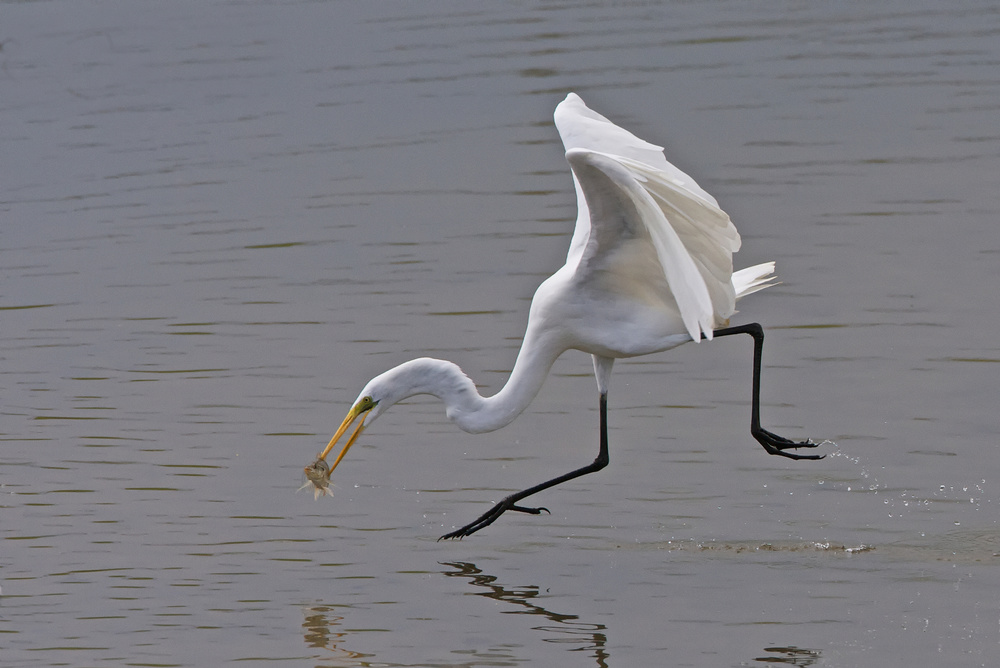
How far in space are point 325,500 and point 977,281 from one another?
4581 mm

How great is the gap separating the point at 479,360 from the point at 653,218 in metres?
3.89

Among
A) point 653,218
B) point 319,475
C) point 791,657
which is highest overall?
point 653,218

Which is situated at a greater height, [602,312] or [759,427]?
[602,312]

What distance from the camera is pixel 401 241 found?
42.2 ft

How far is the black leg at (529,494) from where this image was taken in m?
7.74

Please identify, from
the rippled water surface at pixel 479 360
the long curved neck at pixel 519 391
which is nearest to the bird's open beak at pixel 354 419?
the long curved neck at pixel 519 391

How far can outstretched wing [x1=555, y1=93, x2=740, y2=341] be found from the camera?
6.25m

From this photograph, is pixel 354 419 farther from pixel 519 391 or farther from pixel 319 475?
pixel 519 391

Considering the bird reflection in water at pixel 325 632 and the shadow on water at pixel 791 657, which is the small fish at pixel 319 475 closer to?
the bird reflection in water at pixel 325 632

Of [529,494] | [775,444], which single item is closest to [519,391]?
[529,494]

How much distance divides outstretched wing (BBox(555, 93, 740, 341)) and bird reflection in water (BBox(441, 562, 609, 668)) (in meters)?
1.25

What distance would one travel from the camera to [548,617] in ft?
22.6

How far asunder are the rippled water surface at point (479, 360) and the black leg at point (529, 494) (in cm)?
13

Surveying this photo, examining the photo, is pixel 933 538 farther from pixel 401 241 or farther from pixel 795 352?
pixel 401 241
